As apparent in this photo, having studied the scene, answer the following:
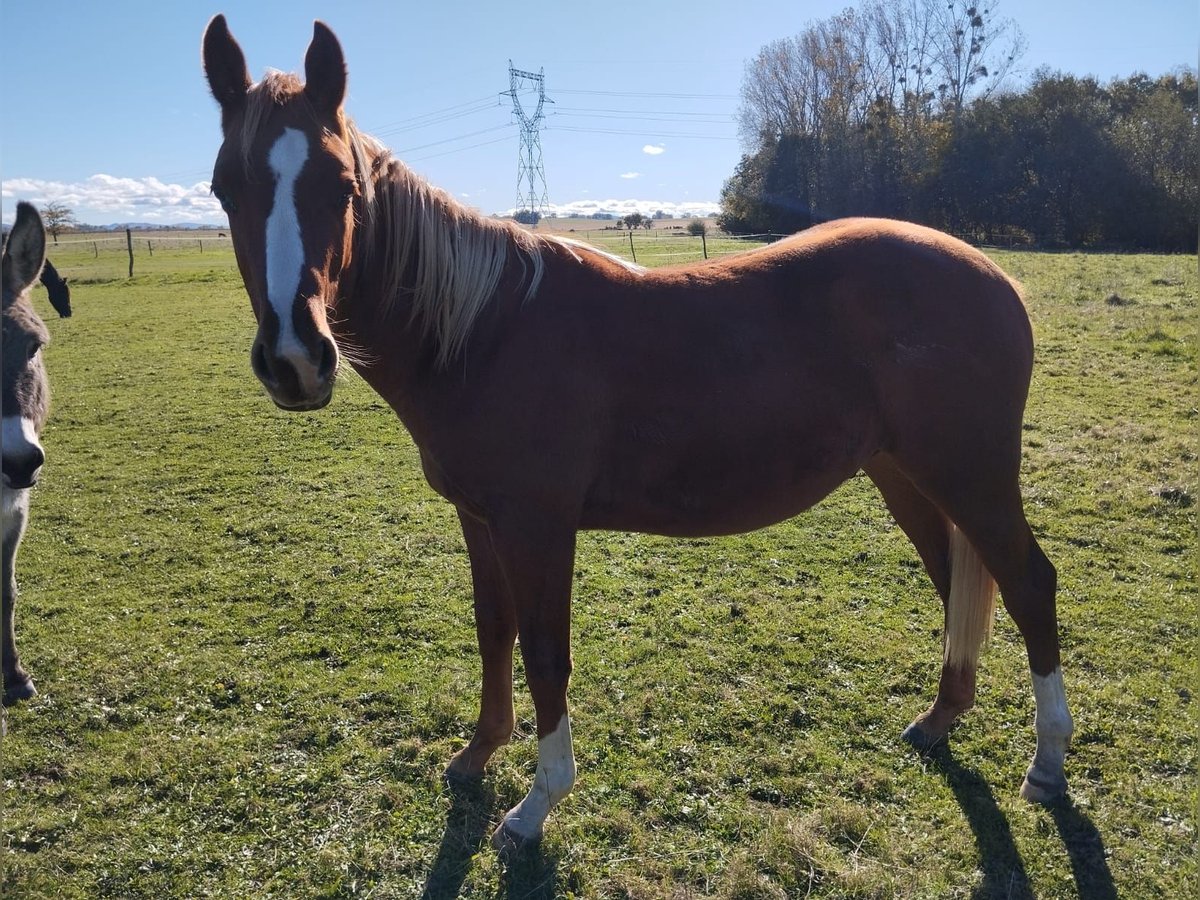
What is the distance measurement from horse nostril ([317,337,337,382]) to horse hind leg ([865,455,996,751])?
2210 millimetres

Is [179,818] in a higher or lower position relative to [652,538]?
lower

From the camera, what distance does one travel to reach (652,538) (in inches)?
217

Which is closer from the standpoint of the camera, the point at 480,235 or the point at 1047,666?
the point at 480,235

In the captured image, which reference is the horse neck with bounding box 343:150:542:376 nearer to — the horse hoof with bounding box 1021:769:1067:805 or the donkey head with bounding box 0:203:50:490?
the donkey head with bounding box 0:203:50:490

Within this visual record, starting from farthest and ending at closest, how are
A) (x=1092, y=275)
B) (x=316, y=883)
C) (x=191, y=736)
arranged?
(x=1092, y=275) → (x=191, y=736) → (x=316, y=883)

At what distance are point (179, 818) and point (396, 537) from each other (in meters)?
2.82

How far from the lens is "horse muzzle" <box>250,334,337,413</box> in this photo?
1869 millimetres

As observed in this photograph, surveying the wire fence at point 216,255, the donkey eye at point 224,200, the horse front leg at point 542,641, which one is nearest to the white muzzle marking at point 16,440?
the donkey eye at point 224,200

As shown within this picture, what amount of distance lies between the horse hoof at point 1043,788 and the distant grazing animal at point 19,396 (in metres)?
4.32

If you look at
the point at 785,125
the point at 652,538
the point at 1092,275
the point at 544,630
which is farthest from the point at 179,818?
the point at 785,125

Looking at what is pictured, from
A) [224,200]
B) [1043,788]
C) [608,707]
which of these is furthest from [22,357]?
[1043,788]

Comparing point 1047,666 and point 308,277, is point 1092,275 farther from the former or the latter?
point 308,277

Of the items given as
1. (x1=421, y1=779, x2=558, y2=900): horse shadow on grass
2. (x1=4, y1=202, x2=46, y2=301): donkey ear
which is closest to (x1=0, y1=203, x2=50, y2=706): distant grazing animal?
(x1=4, y1=202, x2=46, y2=301): donkey ear

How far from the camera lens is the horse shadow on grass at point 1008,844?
2.43 m
